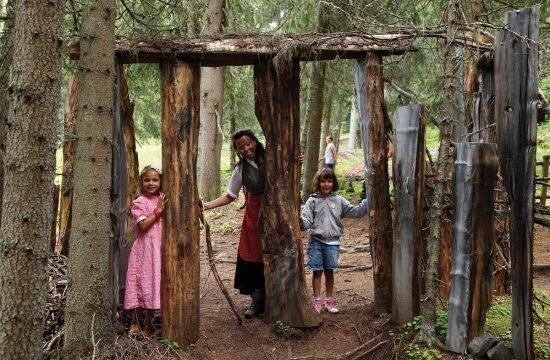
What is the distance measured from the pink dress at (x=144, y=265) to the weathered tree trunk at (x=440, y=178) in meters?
2.60

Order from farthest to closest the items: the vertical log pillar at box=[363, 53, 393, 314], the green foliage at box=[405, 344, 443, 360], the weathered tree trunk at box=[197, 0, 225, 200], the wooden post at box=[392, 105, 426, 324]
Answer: the weathered tree trunk at box=[197, 0, 225, 200]
the vertical log pillar at box=[363, 53, 393, 314]
the wooden post at box=[392, 105, 426, 324]
the green foliage at box=[405, 344, 443, 360]

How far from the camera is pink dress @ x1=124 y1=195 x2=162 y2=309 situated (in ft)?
15.8

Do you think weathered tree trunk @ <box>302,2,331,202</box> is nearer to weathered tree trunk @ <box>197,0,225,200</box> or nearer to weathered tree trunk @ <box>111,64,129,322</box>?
weathered tree trunk @ <box>197,0,225,200</box>

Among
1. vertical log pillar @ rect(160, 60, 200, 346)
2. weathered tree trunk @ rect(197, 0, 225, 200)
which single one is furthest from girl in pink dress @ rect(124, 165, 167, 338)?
weathered tree trunk @ rect(197, 0, 225, 200)

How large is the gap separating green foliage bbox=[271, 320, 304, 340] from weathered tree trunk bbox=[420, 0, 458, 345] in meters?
1.38

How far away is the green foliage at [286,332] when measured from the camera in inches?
206

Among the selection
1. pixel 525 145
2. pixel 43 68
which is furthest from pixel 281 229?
pixel 43 68

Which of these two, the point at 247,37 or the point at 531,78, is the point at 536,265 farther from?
the point at 247,37

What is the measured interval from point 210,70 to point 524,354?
8666 mm

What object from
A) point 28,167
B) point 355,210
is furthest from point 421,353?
point 28,167

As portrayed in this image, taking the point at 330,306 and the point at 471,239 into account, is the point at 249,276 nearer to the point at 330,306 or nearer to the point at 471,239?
the point at 330,306

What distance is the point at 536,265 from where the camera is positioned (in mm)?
7820

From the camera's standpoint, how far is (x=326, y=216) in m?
5.72

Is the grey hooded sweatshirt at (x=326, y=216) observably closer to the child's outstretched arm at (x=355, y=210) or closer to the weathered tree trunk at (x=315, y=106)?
the child's outstretched arm at (x=355, y=210)
